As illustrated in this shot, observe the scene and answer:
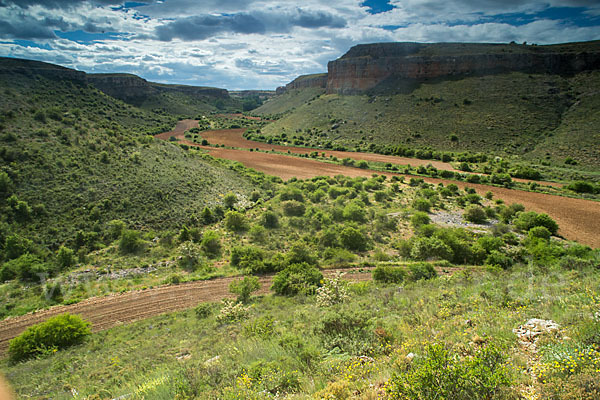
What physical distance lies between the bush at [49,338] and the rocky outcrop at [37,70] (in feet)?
177

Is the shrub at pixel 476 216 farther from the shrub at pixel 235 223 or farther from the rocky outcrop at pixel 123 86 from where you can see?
the rocky outcrop at pixel 123 86

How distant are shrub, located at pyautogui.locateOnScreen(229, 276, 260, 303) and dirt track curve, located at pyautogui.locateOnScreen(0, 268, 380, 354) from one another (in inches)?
22.8

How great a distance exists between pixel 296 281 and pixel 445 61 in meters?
86.3

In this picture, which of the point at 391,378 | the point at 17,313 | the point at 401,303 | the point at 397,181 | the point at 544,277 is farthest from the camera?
the point at 397,181

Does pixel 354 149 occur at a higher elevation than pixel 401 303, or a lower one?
higher

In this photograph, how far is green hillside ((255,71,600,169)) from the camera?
54.6 m

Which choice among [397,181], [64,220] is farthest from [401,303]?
[397,181]

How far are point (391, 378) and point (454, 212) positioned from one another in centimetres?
3196

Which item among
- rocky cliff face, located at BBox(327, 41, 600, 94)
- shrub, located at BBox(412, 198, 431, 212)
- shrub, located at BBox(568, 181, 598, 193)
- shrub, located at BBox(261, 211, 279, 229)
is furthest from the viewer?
rocky cliff face, located at BBox(327, 41, 600, 94)

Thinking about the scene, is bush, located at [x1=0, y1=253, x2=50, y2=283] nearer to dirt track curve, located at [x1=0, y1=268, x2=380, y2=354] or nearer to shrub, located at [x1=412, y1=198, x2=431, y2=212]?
dirt track curve, located at [x1=0, y1=268, x2=380, y2=354]

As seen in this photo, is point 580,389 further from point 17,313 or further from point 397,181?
point 397,181

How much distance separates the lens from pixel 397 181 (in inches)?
1821

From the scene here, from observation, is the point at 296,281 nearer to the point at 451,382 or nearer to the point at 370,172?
the point at 451,382

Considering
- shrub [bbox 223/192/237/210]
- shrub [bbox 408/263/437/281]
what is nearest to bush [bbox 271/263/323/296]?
shrub [bbox 408/263/437/281]
